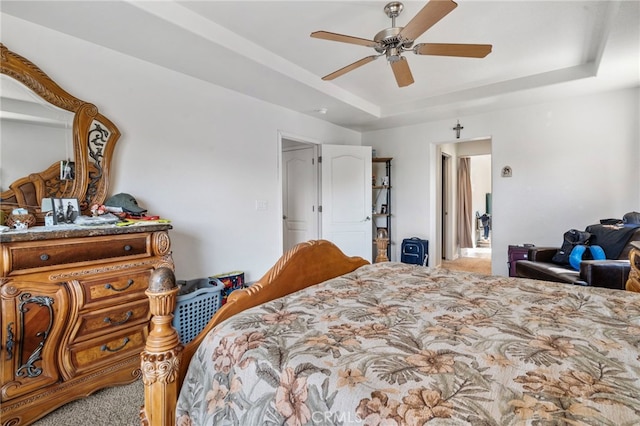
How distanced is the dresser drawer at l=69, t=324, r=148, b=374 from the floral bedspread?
1.15 meters

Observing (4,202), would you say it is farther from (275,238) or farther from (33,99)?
(275,238)

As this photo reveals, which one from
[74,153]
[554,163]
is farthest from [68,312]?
[554,163]

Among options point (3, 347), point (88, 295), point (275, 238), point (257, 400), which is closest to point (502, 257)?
point (275, 238)

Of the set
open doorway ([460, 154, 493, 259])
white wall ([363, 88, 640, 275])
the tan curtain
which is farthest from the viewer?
open doorway ([460, 154, 493, 259])

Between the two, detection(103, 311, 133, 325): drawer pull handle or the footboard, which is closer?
the footboard

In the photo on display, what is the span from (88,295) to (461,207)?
7030 mm

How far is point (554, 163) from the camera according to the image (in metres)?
3.69

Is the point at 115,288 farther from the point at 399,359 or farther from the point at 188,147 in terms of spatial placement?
the point at 399,359

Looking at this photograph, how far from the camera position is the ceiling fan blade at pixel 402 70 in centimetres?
214

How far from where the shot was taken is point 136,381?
1.97 meters

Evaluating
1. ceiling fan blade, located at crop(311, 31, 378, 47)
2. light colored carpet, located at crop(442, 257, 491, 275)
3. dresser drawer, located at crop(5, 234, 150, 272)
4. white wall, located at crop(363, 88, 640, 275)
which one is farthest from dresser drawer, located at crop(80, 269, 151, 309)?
light colored carpet, located at crop(442, 257, 491, 275)

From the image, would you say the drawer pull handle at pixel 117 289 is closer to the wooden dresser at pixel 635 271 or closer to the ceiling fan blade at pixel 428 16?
the ceiling fan blade at pixel 428 16

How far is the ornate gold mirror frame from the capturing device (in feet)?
6.07

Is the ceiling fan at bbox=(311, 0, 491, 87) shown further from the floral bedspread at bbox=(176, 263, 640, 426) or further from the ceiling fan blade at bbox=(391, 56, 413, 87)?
the floral bedspread at bbox=(176, 263, 640, 426)
